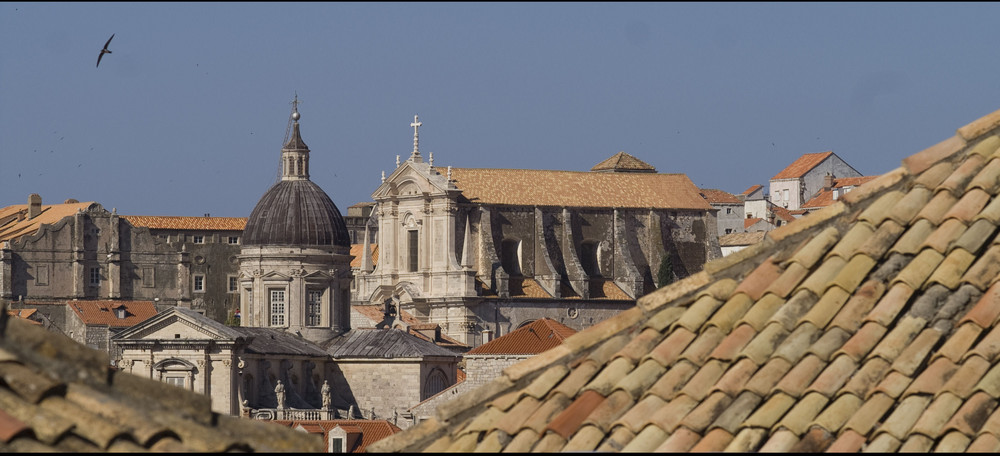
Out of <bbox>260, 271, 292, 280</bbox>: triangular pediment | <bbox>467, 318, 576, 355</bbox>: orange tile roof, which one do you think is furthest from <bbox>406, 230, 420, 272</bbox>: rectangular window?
<bbox>467, 318, 576, 355</bbox>: orange tile roof

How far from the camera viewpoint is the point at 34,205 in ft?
359

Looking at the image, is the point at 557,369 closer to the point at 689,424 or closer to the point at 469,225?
the point at 689,424

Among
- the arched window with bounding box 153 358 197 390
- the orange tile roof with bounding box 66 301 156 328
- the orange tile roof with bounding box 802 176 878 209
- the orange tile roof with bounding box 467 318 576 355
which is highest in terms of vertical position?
the orange tile roof with bounding box 802 176 878 209

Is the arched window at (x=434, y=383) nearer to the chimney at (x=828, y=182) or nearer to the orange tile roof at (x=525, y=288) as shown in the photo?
the orange tile roof at (x=525, y=288)

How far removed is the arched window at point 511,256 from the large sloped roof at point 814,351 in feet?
253

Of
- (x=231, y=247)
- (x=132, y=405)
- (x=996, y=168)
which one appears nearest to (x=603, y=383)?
(x=996, y=168)

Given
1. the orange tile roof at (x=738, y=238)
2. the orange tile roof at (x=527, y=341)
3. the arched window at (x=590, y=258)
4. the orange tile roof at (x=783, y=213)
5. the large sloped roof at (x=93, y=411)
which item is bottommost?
the orange tile roof at (x=527, y=341)

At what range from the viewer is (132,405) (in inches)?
242

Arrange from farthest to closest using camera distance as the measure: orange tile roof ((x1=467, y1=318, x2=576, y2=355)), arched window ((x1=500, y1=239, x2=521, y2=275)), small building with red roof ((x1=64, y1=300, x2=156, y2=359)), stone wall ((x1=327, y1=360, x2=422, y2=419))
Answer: arched window ((x1=500, y1=239, x2=521, y2=275)), small building with red roof ((x1=64, y1=300, x2=156, y2=359)), stone wall ((x1=327, y1=360, x2=422, y2=419)), orange tile roof ((x1=467, y1=318, x2=576, y2=355))

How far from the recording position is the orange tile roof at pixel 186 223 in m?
108

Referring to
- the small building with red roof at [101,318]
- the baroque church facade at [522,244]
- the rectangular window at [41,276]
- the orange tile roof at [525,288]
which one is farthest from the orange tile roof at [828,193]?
the rectangular window at [41,276]

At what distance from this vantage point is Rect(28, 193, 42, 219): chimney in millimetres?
109062

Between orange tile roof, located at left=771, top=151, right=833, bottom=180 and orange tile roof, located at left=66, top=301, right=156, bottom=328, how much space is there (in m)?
42.1

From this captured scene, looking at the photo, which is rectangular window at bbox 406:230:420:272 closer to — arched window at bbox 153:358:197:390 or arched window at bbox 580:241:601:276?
arched window at bbox 580:241:601:276
